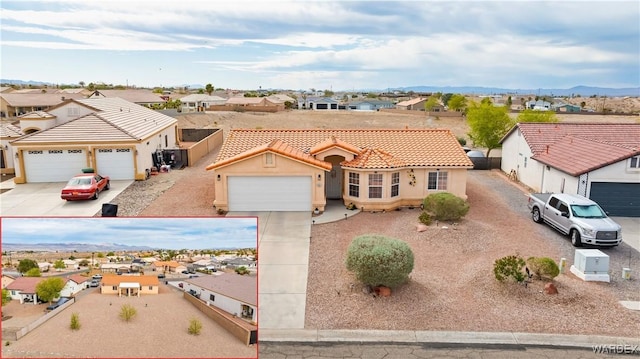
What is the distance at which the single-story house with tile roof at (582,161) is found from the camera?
21.9m

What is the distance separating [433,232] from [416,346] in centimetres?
814

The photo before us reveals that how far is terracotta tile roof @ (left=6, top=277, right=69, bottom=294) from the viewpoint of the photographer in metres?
6.26

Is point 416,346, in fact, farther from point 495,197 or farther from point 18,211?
point 18,211

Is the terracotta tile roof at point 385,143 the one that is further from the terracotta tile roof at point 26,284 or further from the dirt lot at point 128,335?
the dirt lot at point 128,335

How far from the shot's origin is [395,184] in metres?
22.7

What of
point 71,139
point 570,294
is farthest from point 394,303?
point 71,139

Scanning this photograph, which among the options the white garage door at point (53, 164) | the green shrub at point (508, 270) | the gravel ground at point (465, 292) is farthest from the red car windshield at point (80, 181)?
the green shrub at point (508, 270)

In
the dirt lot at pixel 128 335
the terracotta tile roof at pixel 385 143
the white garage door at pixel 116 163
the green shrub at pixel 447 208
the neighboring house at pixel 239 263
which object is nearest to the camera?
the dirt lot at pixel 128 335

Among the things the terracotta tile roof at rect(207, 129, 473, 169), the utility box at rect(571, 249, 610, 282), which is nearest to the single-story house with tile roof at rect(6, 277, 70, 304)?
the utility box at rect(571, 249, 610, 282)

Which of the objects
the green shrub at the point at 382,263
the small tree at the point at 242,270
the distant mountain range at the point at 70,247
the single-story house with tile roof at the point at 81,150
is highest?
the distant mountain range at the point at 70,247

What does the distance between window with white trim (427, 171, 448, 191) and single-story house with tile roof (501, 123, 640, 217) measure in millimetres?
5425

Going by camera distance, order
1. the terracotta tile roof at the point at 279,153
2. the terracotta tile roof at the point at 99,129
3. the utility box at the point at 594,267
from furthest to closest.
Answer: the terracotta tile roof at the point at 99,129 → the terracotta tile roof at the point at 279,153 → the utility box at the point at 594,267

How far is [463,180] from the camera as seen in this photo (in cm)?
2328

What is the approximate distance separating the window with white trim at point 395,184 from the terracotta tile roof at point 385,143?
21.0 inches
